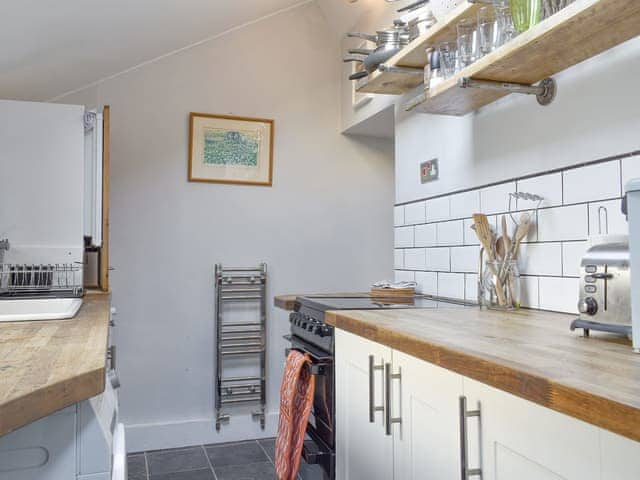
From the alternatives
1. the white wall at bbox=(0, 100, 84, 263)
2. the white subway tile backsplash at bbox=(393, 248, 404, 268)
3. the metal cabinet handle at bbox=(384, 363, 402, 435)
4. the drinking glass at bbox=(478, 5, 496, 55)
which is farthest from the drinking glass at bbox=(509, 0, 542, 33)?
the white wall at bbox=(0, 100, 84, 263)

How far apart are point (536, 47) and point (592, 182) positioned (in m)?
0.41

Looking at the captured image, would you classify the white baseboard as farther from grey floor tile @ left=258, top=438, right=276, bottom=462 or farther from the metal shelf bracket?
the metal shelf bracket

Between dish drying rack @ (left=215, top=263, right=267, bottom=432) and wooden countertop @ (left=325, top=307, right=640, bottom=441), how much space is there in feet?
5.89

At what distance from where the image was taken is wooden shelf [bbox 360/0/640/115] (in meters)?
1.18

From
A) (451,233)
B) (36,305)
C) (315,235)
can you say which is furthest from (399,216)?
(36,305)

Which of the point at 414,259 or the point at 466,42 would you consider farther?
the point at 414,259

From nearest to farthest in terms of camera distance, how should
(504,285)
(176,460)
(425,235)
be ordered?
1. (504,285)
2. (425,235)
3. (176,460)

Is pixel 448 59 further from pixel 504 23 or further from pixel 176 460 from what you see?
pixel 176 460

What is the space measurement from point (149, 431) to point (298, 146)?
6.38 ft

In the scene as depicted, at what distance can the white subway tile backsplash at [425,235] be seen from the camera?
2.33m

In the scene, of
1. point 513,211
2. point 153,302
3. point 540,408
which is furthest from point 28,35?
point 540,408

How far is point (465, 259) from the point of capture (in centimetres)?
208

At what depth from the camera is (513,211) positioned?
1793 mm

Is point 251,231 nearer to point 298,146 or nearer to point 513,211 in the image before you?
point 298,146
